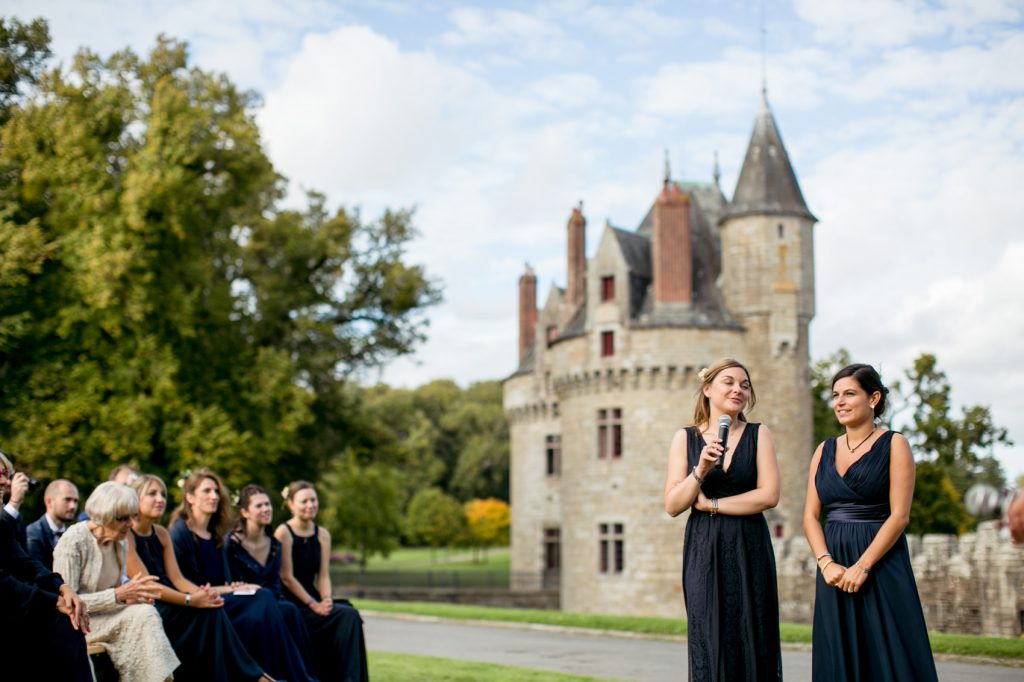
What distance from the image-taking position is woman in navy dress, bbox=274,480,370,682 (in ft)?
35.4

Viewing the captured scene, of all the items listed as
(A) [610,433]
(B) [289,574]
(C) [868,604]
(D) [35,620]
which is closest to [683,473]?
(C) [868,604]

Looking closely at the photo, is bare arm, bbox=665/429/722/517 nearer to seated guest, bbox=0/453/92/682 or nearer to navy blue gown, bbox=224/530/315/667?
seated guest, bbox=0/453/92/682

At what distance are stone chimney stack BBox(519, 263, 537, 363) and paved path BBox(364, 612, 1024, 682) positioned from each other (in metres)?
29.1

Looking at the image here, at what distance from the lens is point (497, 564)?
7650cm

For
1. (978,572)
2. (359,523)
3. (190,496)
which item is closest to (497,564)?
(359,523)

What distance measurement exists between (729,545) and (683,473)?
0.50 m

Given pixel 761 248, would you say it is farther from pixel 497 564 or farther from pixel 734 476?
pixel 497 564

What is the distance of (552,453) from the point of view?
158ft

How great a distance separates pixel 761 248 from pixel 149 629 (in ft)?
104

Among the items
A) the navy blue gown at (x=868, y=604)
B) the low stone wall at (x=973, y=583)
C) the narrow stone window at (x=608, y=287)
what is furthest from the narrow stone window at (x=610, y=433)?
the navy blue gown at (x=868, y=604)

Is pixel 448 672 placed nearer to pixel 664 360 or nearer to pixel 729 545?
pixel 729 545

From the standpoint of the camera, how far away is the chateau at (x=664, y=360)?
37.3m

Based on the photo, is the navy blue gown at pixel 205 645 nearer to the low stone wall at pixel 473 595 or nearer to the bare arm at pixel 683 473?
the bare arm at pixel 683 473

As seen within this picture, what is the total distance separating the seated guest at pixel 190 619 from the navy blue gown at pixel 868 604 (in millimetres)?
4933
